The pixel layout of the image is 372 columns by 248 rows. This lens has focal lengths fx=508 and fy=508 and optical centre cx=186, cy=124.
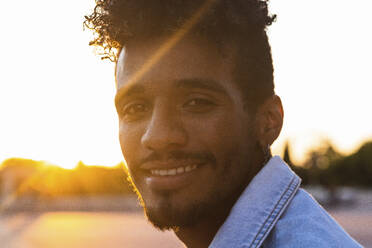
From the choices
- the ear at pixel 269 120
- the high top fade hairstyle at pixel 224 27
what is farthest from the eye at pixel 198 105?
the ear at pixel 269 120

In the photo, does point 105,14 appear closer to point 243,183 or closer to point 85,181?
point 243,183

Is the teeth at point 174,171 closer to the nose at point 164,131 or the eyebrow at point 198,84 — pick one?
the nose at point 164,131

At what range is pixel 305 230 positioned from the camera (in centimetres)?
165

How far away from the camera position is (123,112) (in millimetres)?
2322

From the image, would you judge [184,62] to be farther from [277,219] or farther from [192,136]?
[277,219]

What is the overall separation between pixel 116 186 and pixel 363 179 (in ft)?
119

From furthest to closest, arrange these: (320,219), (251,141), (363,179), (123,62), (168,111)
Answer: (363,179)
(123,62)
(251,141)
(168,111)
(320,219)

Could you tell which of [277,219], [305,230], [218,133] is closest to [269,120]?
[218,133]

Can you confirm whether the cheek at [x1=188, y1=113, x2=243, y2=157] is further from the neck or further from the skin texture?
the neck

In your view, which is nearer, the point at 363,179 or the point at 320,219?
the point at 320,219

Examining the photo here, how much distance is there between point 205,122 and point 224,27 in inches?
16.5

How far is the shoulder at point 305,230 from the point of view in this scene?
1607 mm

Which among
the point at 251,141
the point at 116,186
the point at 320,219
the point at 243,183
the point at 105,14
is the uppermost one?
the point at 116,186

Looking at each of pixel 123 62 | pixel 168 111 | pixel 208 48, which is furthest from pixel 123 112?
pixel 208 48
